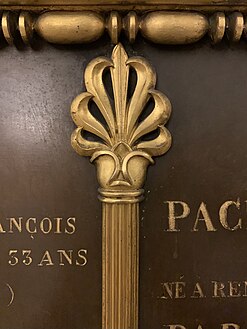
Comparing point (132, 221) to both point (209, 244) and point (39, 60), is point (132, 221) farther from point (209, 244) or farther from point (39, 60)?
point (39, 60)

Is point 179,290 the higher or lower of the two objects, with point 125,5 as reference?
lower

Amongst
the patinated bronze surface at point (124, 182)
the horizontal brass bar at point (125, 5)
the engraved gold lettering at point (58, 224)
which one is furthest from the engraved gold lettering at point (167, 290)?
the horizontal brass bar at point (125, 5)

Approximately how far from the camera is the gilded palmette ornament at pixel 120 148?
0.82m

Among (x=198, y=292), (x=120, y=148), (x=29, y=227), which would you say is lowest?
(x=198, y=292)

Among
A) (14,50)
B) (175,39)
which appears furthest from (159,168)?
(14,50)

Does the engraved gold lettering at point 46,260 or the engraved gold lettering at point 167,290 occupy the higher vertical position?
the engraved gold lettering at point 46,260

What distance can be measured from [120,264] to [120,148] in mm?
200

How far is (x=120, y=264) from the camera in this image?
839 millimetres

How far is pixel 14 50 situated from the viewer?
83 cm

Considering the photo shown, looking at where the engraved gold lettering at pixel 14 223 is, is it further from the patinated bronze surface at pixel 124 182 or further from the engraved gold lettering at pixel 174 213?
the engraved gold lettering at pixel 174 213

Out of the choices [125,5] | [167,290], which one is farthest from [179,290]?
[125,5]

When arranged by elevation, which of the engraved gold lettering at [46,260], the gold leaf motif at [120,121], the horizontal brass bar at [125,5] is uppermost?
the horizontal brass bar at [125,5]

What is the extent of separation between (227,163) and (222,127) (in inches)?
2.5

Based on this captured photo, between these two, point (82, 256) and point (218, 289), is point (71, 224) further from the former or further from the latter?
point (218, 289)
